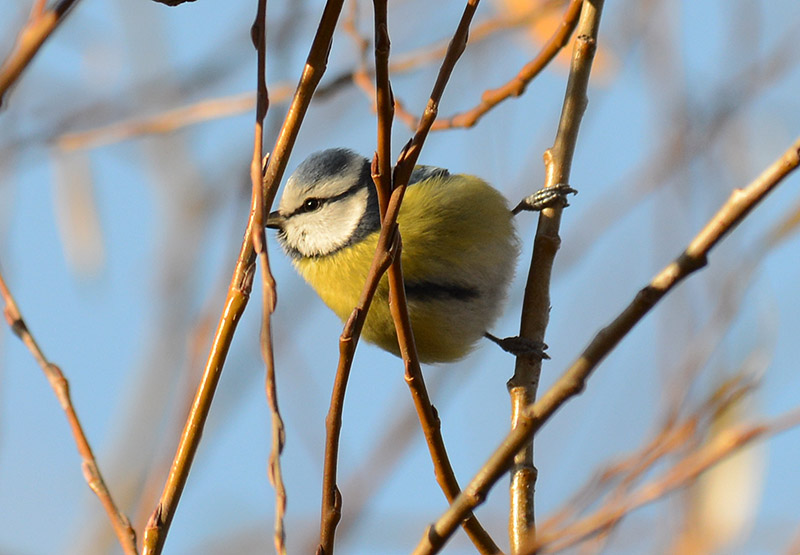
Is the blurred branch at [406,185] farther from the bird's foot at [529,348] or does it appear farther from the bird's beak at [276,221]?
the bird's beak at [276,221]

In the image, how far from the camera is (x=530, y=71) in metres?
1.95

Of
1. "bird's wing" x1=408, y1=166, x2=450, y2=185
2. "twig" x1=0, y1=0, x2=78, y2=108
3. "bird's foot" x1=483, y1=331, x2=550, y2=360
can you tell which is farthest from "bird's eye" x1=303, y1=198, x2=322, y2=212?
"twig" x1=0, y1=0, x2=78, y2=108

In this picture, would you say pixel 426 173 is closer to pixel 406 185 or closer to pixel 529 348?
pixel 529 348

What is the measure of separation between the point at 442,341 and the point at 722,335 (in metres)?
0.80

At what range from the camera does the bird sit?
92.1 inches

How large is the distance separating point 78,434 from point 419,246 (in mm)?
1263

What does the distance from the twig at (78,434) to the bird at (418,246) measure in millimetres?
1195

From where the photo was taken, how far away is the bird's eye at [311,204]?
2662mm

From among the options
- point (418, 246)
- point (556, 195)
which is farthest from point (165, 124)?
point (556, 195)

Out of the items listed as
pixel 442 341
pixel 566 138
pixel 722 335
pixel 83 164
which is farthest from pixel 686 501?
pixel 83 164

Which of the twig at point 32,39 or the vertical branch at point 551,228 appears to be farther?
the vertical branch at point 551,228

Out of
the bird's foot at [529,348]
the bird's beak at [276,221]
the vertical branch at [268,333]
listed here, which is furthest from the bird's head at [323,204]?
the vertical branch at [268,333]

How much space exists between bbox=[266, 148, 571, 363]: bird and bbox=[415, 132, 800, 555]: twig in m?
1.29

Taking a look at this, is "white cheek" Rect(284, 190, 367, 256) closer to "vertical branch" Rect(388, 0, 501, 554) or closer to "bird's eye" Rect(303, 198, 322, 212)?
"bird's eye" Rect(303, 198, 322, 212)
